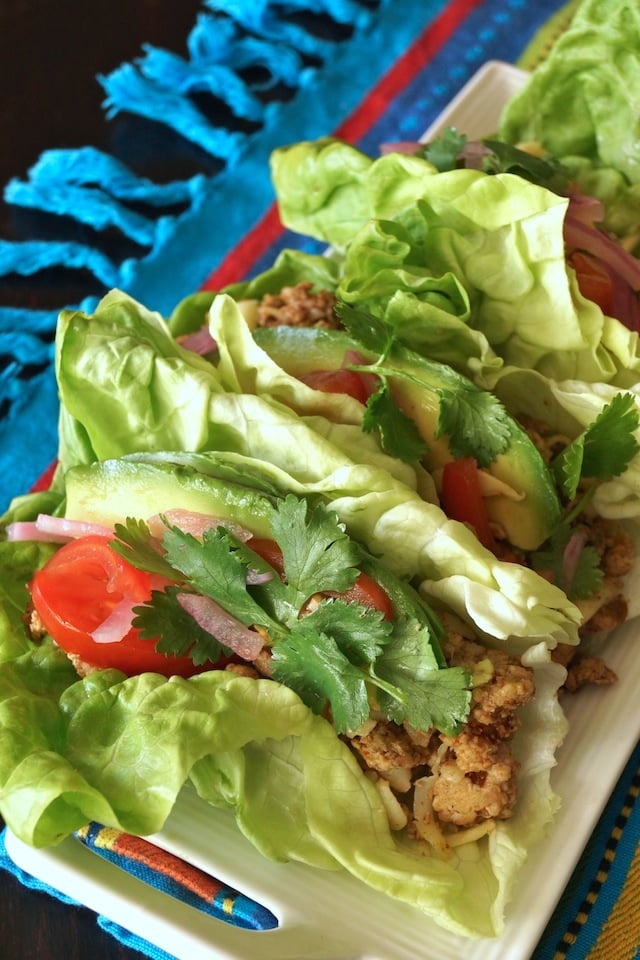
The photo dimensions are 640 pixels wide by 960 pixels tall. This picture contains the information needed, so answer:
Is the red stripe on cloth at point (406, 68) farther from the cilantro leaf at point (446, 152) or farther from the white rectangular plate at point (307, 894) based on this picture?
the white rectangular plate at point (307, 894)

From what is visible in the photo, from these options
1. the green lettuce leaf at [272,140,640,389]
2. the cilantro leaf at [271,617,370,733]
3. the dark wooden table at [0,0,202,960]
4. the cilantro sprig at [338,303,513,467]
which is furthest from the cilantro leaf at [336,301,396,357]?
the dark wooden table at [0,0,202,960]

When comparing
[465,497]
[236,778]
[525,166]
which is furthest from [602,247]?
[236,778]

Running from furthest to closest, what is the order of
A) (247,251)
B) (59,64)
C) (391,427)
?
(59,64), (247,251), (391,427)

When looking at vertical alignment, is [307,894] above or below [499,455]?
below

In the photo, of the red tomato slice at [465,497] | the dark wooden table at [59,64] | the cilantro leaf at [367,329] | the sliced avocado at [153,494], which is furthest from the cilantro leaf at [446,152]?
the dark wooden table at [59,64]

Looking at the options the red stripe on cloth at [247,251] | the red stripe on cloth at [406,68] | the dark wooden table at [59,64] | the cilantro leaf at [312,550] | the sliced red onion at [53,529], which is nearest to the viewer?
the cilantro leaf at [312,550]

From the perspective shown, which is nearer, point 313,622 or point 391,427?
point 313,622

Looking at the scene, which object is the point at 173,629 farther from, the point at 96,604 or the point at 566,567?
the point at 566,567
